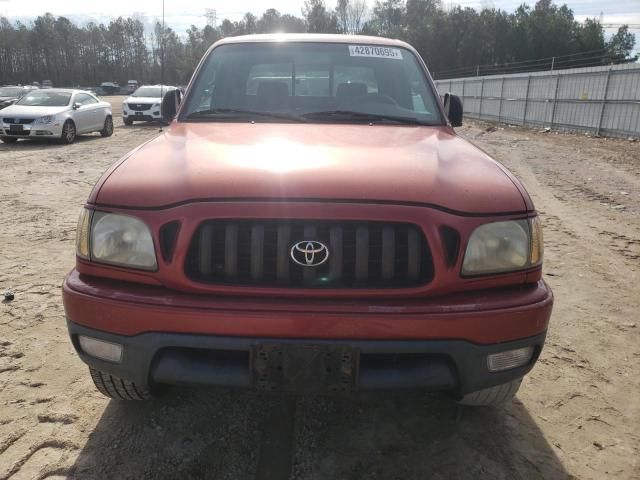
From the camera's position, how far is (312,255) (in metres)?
1.87

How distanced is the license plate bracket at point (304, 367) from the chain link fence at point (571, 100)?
16.7 metres

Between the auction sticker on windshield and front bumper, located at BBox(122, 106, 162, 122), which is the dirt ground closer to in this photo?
the auction sticker on windshield

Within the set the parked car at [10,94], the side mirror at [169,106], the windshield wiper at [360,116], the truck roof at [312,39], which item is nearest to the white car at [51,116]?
the parked car at [10,94]

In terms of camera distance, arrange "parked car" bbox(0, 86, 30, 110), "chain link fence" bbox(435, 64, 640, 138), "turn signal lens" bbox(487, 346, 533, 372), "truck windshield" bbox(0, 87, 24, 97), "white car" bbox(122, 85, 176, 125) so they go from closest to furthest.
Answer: "turn signal lens" bbox(487, 346, 533, 372) → "chain link fence" bbox(435, 64, 640, 138) → "white car" bbox(122, 85, 176, 125) → "parked car" bbox(0, 86, 30, 110) → "truck windshield" bbox(0, 87, 24, 97)

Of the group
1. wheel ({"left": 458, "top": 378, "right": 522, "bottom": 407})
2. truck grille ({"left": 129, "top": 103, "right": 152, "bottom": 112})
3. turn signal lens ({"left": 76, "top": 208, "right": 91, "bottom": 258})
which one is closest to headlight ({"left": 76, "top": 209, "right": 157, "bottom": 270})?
turn signal lens ({"left": 76, "top": 208, "right": 91, "bottom": 258})

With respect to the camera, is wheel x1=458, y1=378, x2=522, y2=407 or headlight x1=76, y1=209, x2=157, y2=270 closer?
headlight x1=76, y1=209, x2=157, y2=270

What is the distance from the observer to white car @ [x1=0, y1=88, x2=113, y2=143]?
1315cm

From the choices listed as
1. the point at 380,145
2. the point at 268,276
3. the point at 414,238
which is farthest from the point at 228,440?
the point at 380,145

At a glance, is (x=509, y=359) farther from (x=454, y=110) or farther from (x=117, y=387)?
(x=454, y=110)

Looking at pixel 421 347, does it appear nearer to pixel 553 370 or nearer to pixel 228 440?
pixel 228 440

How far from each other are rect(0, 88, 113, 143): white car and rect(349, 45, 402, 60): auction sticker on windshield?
12038 mm

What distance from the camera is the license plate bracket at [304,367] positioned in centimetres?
184

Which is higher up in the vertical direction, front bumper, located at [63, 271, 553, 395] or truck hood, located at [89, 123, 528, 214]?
truck hood, located at [89, 123, 528, 214]

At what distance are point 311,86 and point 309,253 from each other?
1.75 m
